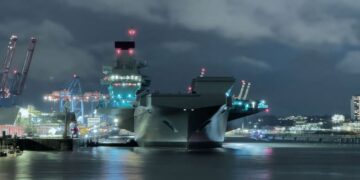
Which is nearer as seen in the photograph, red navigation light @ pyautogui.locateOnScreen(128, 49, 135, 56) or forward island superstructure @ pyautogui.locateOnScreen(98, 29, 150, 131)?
forward island superstructure @ pyautogui.locateOnScreen(98, 29, 150, 131)

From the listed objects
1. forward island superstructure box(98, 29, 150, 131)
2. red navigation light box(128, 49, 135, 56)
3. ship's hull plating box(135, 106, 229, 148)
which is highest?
red navigation light box(128, 49, 135, 56)

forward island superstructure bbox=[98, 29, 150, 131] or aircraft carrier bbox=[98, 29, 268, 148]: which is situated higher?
forward island superstructure bbox=[98, 29, 150, 131]

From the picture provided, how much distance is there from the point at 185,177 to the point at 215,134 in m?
59.7

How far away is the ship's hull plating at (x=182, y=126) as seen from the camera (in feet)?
302

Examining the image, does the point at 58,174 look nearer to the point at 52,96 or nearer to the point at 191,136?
the point at 191,136

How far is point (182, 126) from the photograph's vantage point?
94.7 metres

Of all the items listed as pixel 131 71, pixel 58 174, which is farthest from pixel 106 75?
pixel 58 174

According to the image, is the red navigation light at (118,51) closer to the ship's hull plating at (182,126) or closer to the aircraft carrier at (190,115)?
the ship's hull plating at (182,126)

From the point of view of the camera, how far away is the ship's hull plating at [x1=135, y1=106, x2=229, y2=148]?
302 feet

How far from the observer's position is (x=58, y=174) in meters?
43.6

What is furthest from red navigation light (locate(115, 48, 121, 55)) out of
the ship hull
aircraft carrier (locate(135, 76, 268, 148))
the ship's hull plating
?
aircraft carrier (locate(135, 76, 268, 148))

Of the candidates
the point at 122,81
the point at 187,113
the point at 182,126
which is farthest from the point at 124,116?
the point at 187,113

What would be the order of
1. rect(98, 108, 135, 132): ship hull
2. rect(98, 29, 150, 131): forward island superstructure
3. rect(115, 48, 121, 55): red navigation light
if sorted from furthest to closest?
rect(115, 48, 121, 55): red navigation light
rect(98, 29, 150, 131): forward island superstructure
rect(98, 108, 135, 132): ship hull

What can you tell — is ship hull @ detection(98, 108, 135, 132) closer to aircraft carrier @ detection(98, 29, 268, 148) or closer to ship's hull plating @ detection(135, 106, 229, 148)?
aircraft carrier @ detection(98, 29, 268, 148)
